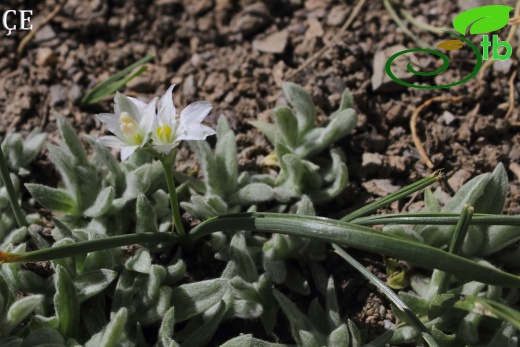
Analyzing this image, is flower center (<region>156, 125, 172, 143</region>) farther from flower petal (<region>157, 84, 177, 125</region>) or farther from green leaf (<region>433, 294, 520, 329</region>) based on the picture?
green leaf (<region>433, 294, 520, 329</region>)

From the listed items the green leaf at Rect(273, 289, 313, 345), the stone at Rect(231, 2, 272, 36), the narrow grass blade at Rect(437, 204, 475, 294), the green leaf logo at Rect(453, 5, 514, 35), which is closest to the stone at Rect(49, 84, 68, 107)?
the stone at Rect(231, 2, 272, 36)

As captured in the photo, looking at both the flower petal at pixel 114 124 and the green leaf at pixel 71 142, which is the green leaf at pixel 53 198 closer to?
the green leaf at pixel 71 142

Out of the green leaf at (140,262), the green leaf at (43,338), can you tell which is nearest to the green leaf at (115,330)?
the green leaf at (43,338)

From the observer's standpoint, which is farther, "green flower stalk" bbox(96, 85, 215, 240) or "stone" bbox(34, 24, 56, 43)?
"stone" bbox(34, 24, 56, 43)

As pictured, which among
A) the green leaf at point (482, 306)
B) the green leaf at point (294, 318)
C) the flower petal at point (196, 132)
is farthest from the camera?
the green leaf at point (294, 318)

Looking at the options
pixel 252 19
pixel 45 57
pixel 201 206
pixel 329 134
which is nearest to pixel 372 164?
pixel 329 134

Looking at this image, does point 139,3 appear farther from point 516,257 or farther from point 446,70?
point 516,257

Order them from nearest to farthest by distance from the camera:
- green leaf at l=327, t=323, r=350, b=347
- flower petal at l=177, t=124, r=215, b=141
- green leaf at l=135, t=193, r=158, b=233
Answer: flower petal at l=177, t=124, r=215, b=141
green leaf at l=327, t=323, r=350, b=347
green leaf at l=135, t=193, r=158, b=233
